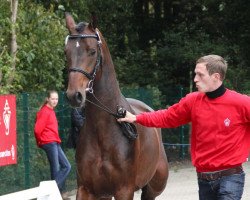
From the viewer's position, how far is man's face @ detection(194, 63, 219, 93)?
6.02 m

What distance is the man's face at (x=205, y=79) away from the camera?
6023 millimetres

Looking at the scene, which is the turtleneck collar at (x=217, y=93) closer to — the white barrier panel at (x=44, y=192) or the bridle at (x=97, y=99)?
the bridle at (x=97, y=99)

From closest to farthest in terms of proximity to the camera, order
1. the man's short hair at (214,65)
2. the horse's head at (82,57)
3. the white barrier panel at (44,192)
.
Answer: the white barrier panel at (44,192), the man's short hair at (214,65), the horse's head at (82,57)

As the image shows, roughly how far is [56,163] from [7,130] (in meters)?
1.24

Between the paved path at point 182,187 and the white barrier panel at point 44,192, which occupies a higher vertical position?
the white barrier panel at point 44,192

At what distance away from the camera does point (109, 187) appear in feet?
24.1

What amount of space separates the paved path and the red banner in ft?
7.95

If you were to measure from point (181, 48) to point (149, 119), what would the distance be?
15.5m

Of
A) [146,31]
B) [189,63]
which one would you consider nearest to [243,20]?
[189,63]

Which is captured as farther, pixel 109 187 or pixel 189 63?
pixel 189 63

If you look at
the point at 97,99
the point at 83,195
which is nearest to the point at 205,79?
the point at 97,99

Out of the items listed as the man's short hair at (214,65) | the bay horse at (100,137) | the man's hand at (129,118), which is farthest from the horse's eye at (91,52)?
the man's short hair at (214,65)

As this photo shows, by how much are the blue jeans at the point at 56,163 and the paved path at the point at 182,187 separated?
1.16 m

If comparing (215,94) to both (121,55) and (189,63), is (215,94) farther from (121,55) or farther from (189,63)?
(121,55)
